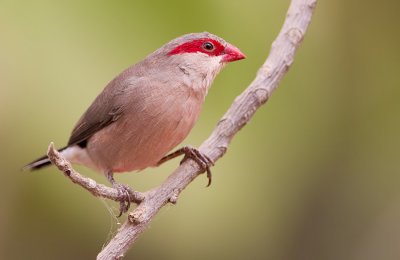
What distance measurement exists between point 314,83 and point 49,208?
209cm

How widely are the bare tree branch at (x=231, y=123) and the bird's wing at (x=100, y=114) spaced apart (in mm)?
545

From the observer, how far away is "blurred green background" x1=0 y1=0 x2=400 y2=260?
455 centimetres

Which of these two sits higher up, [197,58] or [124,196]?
[197,58]

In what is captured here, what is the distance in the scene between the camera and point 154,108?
12.9ft

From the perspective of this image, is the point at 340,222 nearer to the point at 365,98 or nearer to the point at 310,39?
the point at 365,98

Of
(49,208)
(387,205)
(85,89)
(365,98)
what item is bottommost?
(49,208)

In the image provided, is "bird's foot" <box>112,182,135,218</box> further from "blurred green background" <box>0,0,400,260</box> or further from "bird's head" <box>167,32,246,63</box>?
"bird's head" <box>167,32,246,63</box>

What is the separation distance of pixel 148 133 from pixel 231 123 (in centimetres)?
45

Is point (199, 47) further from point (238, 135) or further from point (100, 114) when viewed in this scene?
point (238, 135)

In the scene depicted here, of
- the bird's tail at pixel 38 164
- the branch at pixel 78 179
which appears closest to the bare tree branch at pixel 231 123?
the branch at pixel 78 179

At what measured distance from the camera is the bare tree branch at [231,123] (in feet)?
10.9

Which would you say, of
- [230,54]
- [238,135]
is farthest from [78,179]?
[238,135]

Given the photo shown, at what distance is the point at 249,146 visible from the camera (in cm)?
495

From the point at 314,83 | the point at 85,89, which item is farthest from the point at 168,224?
the point at 314,83
